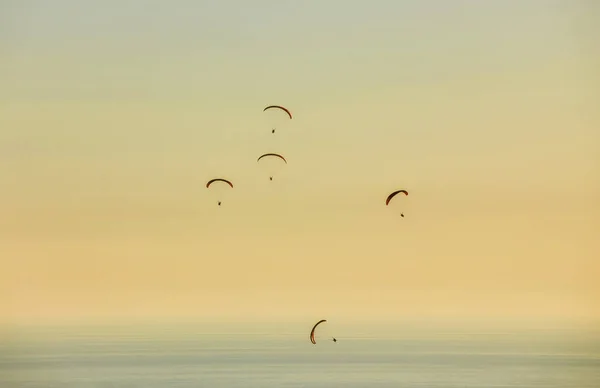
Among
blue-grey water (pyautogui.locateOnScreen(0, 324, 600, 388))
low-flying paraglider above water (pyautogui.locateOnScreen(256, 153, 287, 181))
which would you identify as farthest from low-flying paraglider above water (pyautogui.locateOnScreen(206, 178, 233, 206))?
blue-grey water (pyautogui.locateOnScreen(0, 324, 600, 388))

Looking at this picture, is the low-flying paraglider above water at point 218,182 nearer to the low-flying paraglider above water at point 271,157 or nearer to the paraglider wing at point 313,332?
the low-flying paraglider above water at point 271,157

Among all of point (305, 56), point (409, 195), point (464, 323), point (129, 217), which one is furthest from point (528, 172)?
point (129, 217)

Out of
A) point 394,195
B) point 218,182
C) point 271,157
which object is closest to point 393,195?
point 394,195

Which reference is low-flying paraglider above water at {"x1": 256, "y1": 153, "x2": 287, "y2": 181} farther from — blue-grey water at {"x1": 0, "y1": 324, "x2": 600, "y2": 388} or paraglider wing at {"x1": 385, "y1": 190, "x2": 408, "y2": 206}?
blue-grey water at {"x1": 0, "y1": 324, "x2": 600, "y2": 388}

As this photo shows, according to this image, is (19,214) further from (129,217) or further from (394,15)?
(394,15)

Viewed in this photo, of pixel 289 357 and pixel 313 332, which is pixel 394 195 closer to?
pixel 313 332

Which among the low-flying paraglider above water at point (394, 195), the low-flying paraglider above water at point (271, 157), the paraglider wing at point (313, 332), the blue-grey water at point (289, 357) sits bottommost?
the blue-grey water at point (289, 357)

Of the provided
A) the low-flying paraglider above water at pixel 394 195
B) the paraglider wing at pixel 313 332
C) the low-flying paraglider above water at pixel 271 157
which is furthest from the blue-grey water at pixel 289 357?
the low-flying paraglider above water at pixel 271 157

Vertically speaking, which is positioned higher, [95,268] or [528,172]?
[528,172]
